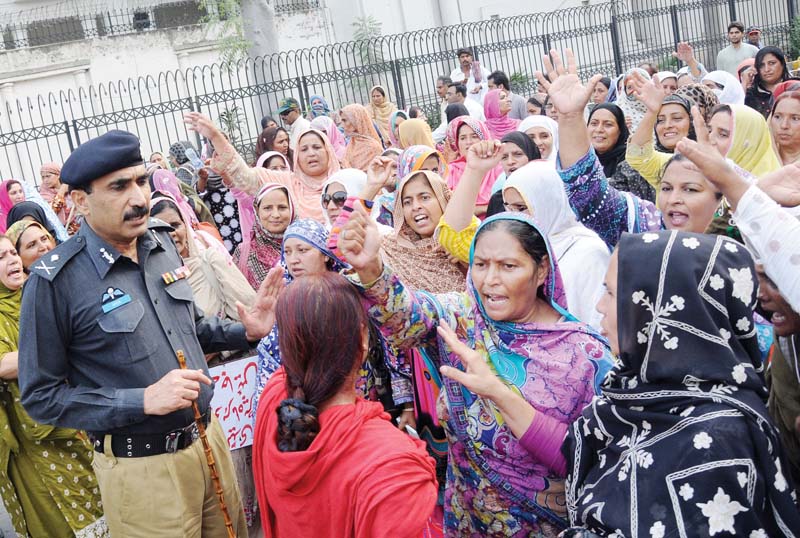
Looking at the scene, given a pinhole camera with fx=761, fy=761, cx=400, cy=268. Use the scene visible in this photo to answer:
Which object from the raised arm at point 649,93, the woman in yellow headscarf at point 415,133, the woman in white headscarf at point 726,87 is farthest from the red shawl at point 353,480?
the woman in white headscarf at point 726,87

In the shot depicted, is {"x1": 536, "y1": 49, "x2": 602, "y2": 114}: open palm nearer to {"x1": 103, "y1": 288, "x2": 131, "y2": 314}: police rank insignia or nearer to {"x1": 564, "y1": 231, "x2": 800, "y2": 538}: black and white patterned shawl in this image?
{"x1": 564, "y1": 231, "x2": 800, "y2": 538}: black and white patterned shawl

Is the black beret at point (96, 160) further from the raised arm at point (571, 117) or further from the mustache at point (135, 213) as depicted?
the raised arm at point (571, 117)

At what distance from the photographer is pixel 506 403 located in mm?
2412

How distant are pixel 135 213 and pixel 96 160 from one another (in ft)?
0.78

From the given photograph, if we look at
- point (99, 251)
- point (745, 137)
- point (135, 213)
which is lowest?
point (745, 137)

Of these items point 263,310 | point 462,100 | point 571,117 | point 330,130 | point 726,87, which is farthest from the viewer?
point 462,100

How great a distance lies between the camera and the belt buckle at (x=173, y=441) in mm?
2906

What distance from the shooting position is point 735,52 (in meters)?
13.5

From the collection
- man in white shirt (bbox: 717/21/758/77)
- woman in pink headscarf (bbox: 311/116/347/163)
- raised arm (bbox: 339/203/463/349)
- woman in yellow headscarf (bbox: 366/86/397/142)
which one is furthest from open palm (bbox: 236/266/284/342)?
man in white shirt (bbox: 717/21/758/77)

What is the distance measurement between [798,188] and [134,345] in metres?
2.39

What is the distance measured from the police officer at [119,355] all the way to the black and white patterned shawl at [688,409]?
1512mm

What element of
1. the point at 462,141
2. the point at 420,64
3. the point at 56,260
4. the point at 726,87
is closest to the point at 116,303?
the point at 56,260

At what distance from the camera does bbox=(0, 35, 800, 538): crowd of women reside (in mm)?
1880

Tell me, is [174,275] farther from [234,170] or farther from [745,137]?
[745,137]
